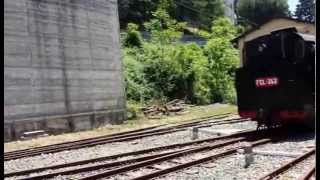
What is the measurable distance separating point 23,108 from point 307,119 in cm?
915

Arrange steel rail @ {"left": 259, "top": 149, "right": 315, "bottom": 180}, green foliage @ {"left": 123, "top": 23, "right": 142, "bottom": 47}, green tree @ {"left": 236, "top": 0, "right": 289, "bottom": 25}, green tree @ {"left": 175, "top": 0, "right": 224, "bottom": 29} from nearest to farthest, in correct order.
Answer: steel rail @ {"left": 259, "top": 149, "right": 315, "bottom": 180} → green foliage @ {"left": 123, "top": 23, "right": 142, "bottom": 47} → green tree @ {"left": 175, "top": 0, "right": 224, "bottom": 29} → green tree @ {"left": 236, "top": 0, "right": 289, "bottom": 25}

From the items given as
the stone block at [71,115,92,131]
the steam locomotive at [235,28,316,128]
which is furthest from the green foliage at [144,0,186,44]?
the steam locomotive at [235,28,316,128]

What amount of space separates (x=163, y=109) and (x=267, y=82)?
13415 mm

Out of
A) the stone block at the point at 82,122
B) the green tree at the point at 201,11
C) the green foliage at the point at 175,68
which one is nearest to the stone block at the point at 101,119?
the stone block at the point at 82,122

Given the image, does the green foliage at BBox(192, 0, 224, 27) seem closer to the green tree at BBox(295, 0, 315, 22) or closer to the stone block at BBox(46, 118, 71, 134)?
the green tree at BBox(295, 0, 315, 22)

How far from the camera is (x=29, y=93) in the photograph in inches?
693

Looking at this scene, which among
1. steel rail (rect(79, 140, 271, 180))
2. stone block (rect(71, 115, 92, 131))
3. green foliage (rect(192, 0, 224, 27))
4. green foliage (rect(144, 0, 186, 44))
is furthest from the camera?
green foliage (rect(192, 0, 224, 27))

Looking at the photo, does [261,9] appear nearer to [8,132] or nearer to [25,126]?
[25,126]

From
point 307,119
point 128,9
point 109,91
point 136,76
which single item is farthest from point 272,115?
point 128,9

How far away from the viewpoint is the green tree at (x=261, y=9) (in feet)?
269

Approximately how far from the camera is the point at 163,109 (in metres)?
26.8

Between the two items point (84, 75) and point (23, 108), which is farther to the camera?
point (84, 75)

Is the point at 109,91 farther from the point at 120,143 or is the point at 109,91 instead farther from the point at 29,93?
the point at 120,143

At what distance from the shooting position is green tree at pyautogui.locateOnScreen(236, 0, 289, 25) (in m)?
81.9
